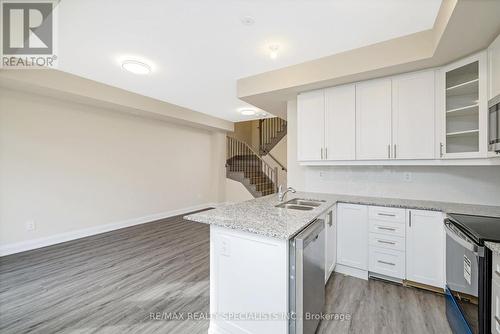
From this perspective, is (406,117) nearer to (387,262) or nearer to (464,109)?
(464,109)

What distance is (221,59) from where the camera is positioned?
2.81 metres

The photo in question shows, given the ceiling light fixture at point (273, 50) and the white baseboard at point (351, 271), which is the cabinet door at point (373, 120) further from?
the white baseboard at point (351, 271)

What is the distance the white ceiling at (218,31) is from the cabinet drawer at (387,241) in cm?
221

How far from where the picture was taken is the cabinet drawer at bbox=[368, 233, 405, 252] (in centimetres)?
246

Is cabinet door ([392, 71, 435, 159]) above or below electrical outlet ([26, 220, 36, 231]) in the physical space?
above

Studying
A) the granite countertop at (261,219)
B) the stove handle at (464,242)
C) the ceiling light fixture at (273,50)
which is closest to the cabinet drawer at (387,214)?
the stove handle at (464,242)

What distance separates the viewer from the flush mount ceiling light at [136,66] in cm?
283

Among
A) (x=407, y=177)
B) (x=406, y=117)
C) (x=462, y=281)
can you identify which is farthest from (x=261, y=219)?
(x=407, y=177)

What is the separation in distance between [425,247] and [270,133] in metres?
6.52

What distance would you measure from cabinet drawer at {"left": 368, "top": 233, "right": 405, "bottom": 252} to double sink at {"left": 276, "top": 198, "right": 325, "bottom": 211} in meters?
0.72

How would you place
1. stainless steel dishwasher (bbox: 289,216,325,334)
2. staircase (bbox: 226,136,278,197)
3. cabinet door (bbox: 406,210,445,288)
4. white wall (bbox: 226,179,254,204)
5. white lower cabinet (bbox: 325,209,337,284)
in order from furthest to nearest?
staircase (bbox: 226,136,278,197) < white wall (bbox: 226,179,254,204) < white lower cabinet (bbox: 325,209,337,284) < cabinet door (bbox: 406,210,445,288) < stainless steel dishwasher (bbox: 289,216,325,334)

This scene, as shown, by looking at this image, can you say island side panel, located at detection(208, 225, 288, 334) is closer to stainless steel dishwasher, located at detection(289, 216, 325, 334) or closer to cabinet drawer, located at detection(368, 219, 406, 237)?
stainless steel dishwasher, located at detection(289, 216, 325, 334)

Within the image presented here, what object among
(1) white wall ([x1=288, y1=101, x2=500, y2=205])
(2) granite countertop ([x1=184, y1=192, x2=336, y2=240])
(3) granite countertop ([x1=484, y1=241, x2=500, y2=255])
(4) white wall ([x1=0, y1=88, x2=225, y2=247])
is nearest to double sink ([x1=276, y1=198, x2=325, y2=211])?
(2) granite countertop ([x1=184, y1=192, x2=336, y2=240])

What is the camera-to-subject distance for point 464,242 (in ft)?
5.17
